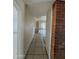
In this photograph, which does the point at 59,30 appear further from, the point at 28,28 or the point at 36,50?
the point at 36,50

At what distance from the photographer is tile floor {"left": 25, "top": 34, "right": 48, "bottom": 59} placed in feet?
15.2

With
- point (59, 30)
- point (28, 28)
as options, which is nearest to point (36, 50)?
point (28, 28)

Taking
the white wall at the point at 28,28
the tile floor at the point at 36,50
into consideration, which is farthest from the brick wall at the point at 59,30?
the white wall at the point at 28,28

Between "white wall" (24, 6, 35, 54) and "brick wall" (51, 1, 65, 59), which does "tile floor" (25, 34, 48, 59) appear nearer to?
"white wall" (24, 6, 35, 54)

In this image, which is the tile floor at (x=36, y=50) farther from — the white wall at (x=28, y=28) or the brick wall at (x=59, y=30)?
the brick wall at (x=59, y=30)

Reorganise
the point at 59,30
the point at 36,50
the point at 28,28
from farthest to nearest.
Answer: the point at 36,50 → the point at 28,28 → the point at 59,30

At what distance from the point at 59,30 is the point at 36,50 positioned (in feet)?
6.63

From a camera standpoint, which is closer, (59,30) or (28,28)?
(59,30)

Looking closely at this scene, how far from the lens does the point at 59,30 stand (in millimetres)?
3084

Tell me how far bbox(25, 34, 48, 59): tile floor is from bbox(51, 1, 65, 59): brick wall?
146cm
